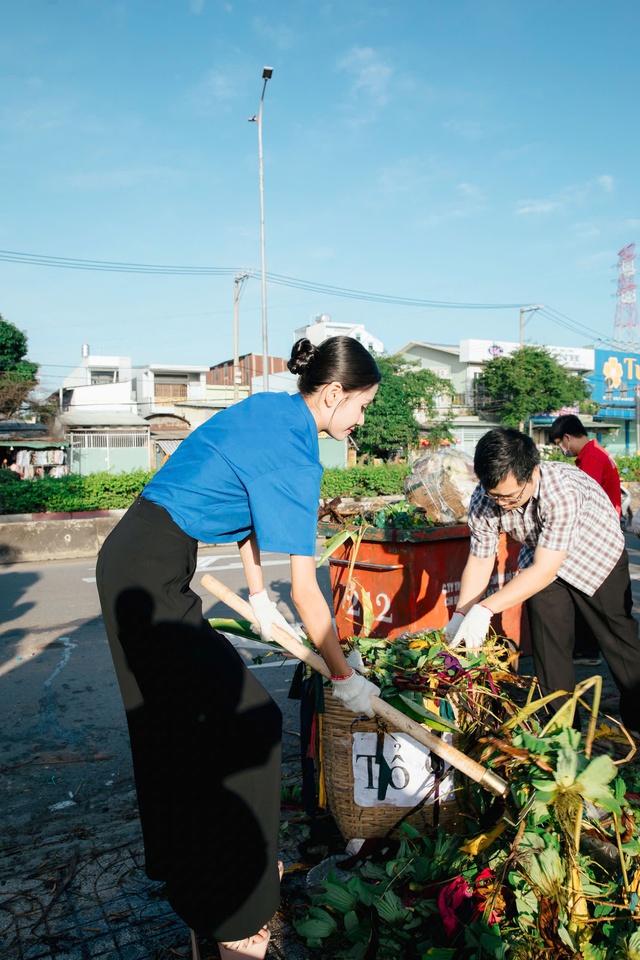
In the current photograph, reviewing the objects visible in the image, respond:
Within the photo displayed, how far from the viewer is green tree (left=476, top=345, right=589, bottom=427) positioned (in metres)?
34.3

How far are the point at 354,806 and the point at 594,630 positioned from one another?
1520 millimetres

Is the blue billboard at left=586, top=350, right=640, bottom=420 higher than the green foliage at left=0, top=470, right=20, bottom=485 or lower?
higher

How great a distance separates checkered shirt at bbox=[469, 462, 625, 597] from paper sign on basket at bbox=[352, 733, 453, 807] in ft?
3.67

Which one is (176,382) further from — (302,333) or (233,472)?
(233,472)

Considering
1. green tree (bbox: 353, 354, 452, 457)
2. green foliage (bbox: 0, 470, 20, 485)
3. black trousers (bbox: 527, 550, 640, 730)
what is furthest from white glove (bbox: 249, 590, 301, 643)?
green tree (bbox: 353, 354, 452, 457)

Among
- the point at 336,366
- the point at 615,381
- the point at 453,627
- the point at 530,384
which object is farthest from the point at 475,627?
the point at 615,381

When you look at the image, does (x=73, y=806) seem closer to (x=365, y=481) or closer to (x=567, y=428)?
(x=567, y=428)

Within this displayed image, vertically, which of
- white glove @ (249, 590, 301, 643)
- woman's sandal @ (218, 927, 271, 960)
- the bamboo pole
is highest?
white glove @ (249, 590, 301, 643)

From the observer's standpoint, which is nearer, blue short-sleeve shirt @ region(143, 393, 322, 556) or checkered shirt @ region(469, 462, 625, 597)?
blue short-sleeve shirt @ region(143, 393, 322, 556)

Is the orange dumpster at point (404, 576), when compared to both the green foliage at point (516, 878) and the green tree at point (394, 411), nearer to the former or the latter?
the green foliage at point (516, 878)

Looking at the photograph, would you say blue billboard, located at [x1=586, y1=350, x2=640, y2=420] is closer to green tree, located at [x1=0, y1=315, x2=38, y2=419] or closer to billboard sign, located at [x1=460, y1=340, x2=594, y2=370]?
billboard sign, located at [x1=460, y1=340, x2=594, y2=370]

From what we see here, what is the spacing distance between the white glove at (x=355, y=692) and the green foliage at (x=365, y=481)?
53.5 ft

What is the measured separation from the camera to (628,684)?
3225mm

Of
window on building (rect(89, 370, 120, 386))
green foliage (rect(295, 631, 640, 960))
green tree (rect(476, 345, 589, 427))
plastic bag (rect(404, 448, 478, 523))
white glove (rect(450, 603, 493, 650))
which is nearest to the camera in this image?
green foliage (rect(295, 631, 640, 960))
